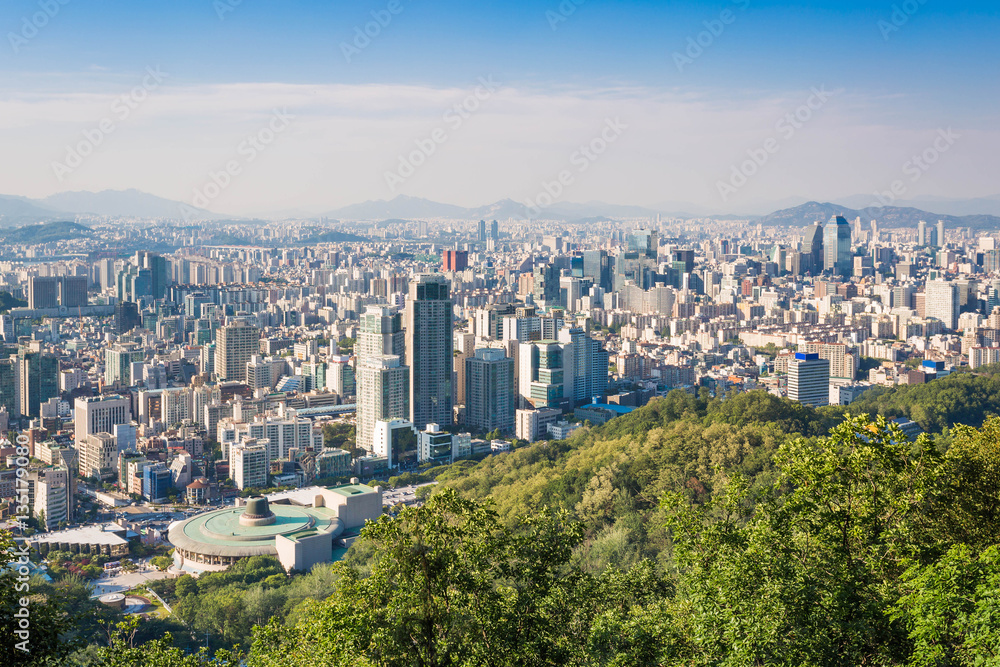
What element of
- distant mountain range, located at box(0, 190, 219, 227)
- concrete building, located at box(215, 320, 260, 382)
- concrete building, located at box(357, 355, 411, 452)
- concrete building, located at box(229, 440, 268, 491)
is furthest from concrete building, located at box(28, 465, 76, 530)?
distant mountain range, located at box(0, 190, 219, 227)

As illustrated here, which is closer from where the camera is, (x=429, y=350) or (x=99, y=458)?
(x=99, y=458)

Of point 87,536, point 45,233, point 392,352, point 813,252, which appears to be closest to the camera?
point 87,536

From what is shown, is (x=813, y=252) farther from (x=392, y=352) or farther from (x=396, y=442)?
(x=396, y=442)

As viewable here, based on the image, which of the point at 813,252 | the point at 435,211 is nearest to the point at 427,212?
the point at 435,211

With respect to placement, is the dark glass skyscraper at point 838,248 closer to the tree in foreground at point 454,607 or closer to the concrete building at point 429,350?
the concrete building at point 429,350

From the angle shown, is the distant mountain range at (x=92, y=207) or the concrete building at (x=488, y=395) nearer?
the concrete building at (x=488, y=395)

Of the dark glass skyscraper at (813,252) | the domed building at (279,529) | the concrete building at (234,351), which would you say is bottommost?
the domed building at (279,529)

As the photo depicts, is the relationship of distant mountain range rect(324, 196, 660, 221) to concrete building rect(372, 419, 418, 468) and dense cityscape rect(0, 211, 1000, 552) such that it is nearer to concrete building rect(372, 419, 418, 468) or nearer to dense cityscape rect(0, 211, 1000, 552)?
dense cityscape rect(0, 211, 1000, 552)

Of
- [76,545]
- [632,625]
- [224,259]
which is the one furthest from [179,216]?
[632,625]

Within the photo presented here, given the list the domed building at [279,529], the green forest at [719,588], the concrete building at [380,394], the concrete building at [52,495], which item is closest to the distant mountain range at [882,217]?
the concrete building at [380,394]

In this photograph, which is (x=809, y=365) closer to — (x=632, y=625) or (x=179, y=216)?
(x=632, y=625)
